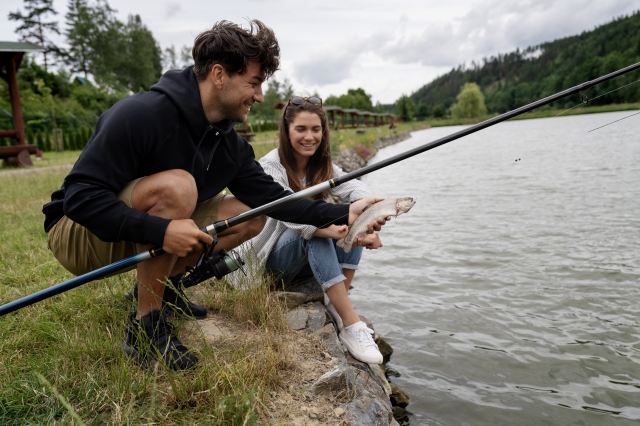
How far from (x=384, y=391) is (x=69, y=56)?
52996 mm

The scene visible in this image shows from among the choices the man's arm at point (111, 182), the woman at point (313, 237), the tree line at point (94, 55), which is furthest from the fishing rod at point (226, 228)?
the tree line at point (94, 55)

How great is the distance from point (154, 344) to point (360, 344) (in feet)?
3.94

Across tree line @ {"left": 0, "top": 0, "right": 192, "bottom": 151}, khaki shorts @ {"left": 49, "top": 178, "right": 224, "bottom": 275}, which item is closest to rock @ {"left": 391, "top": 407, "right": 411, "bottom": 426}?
khaki shorts @ {"left": 49, "top": 178, "right": 224, "bottom": 275}

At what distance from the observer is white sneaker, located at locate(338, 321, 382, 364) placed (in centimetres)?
294

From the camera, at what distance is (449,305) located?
4812mm

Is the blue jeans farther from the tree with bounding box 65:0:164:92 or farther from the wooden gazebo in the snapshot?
the tree with bounding box 65:0:164:92

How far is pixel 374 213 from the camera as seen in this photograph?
287cm

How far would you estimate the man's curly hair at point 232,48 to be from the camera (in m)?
2.44

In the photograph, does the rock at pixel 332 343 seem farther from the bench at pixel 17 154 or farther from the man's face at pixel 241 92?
the bench at pixel 17 154

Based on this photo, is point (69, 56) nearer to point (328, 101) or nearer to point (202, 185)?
point (202, 185)

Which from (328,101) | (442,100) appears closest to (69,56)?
(328,101)

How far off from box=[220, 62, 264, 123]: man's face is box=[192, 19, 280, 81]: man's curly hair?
3 centimetres

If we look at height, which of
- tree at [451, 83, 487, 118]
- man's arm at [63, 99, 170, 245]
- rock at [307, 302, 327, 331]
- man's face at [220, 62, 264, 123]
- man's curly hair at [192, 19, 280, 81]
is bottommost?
rock at [307, 302, 327, 331]

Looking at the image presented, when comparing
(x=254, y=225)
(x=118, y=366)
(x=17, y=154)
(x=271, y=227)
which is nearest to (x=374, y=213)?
(x=254, y=225)
